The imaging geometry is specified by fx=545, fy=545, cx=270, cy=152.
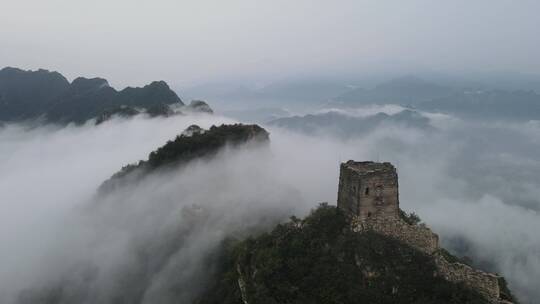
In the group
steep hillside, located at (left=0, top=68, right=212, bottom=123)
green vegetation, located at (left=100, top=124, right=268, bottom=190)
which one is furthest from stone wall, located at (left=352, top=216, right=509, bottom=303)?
steep hillside, located at (left=0, top=68, right=212, bottom=123)

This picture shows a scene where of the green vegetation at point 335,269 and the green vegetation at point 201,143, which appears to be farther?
the green vegetation at point 201,143

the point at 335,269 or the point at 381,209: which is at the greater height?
the point at 381,209

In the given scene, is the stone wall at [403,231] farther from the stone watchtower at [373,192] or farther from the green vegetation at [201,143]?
the green vegetation at [201,143]

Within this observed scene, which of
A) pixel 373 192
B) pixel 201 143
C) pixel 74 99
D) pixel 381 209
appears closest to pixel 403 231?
pixel 381 209

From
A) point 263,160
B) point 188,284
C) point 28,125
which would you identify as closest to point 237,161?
point 263,160

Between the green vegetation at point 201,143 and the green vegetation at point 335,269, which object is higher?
the green vegetation at point 335,269

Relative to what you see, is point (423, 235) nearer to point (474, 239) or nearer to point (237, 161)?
point (237, 161)

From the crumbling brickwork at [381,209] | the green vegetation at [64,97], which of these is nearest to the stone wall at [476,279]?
the crumbling brickwork at [381,209]

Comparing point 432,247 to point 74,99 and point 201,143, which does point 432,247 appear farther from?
point 74,99
